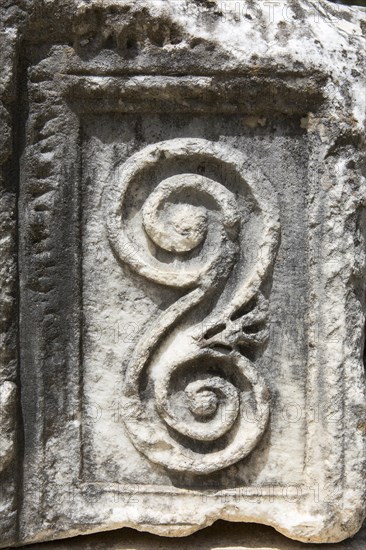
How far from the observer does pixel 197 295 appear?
1.45 metres

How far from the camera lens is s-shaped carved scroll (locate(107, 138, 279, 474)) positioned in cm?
144

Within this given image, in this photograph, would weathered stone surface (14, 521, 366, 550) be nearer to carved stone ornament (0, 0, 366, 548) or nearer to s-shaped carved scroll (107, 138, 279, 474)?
carved stone ornament (0, 0, 366, 548)

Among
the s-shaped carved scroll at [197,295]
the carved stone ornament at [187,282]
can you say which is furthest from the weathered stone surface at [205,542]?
the s-shaped carved scroll at [197,295]

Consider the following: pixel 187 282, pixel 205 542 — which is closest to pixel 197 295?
pixel 187 282

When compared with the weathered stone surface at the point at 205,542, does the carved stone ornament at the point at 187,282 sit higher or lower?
higher

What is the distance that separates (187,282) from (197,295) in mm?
35

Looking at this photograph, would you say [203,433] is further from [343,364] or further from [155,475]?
[343,364]

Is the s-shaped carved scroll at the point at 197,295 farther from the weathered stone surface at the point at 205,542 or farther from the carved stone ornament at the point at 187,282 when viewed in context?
the weathered stone surface at the point at 205,542

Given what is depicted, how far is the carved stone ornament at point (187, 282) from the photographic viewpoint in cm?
141

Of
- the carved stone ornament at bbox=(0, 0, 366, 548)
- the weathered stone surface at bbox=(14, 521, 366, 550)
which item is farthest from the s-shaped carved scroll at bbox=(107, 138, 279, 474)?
the weathered stone surface at bbox=(14, 521, 366, 550)

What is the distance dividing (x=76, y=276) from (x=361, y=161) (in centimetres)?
66

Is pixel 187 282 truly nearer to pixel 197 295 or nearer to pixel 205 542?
pixel 197 295

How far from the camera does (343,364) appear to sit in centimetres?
144

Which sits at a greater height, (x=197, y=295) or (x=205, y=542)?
(x=197, y=295)
